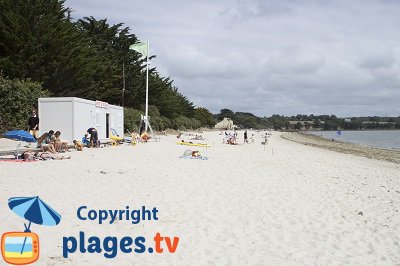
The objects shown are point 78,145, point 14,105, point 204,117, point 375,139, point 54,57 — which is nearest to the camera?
point 78,145

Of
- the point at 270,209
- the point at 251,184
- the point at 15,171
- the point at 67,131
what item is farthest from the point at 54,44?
the point at 270,209

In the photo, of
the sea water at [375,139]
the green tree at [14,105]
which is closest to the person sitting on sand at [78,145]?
the green tree at [14,105]

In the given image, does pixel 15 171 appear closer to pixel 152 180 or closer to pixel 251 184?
pixel 152 180

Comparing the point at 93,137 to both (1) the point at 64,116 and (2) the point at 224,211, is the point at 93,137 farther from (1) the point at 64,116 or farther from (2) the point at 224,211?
(2) the point at 224,211

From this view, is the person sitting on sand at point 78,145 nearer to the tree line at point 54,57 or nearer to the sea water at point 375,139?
the tree line at point 54,57

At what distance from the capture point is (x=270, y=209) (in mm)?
7238

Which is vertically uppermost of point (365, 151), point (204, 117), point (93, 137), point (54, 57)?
point (54, 57)

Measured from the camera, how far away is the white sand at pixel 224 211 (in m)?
4.95

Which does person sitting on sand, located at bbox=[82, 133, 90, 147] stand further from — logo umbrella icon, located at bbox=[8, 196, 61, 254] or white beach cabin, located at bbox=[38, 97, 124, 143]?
logo umbrella icon, located at bbox=[8, 196, 61, 254]

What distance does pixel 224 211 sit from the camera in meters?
6.94

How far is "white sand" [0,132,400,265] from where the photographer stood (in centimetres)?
495

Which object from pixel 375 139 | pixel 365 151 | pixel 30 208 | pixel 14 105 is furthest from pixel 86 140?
pixel 375 139

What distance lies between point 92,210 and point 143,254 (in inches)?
77.1

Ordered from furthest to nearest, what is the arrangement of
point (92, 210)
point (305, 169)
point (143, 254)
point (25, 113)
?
1. point (25, 113)
2. point (305, 169)
3. point (92, 210)
4. point (143, 254)
